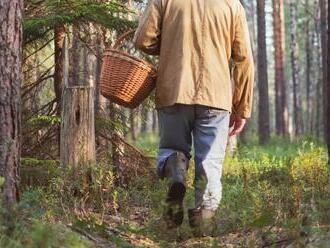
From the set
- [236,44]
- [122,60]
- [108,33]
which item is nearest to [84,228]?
[122,60]

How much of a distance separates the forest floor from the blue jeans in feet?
0.90

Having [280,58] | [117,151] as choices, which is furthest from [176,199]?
[280,58]

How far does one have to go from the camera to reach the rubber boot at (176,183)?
4945 mm

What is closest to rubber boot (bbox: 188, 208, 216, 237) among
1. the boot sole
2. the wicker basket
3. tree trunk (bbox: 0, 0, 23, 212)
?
the boot sole

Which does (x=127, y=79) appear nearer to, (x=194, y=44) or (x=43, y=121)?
(x=194, y=44)

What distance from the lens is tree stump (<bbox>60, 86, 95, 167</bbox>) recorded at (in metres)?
7.10

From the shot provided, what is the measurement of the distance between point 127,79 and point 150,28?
1.59 feet

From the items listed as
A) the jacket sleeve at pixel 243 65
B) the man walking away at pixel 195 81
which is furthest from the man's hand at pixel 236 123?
the man walking away at pixel 195 81

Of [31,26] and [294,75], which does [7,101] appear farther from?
[294,75]

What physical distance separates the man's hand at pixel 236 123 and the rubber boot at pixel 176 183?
0.57 m

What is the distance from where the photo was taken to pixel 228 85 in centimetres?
527

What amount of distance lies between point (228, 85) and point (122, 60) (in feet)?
3.12

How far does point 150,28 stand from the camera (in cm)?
523

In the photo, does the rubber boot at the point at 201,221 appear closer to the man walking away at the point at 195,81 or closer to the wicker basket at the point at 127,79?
the man walking away at the point at 195,81
